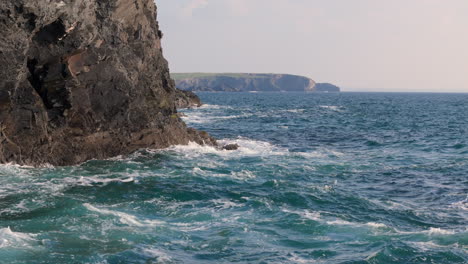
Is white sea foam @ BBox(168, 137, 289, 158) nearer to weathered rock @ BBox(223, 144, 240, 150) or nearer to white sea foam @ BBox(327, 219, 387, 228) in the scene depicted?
weathered rock @ BBox(223, 144, 240, 150)

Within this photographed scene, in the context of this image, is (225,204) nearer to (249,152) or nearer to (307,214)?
(307,214)

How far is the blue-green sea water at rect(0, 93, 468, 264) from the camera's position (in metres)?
16.6

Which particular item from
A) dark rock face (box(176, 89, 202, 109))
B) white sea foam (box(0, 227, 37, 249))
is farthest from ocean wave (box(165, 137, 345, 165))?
dark rock face (box(176, 89, 202, 109))

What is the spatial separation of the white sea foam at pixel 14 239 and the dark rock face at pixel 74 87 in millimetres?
11344

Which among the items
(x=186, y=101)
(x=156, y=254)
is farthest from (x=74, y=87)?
(x=186, y=101)

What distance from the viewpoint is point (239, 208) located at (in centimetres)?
2220

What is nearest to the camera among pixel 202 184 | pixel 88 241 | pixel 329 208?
pixel 88 241

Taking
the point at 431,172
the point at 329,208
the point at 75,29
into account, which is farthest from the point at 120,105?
the point at 431,172

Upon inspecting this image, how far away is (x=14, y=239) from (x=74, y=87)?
1543cm

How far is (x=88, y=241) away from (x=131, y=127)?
18.2 meters

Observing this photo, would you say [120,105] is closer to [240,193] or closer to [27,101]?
[27,101]

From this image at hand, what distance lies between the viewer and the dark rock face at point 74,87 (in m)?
27.8

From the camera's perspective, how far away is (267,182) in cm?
2712

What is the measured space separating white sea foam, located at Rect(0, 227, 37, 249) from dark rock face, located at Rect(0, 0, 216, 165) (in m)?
11.3
